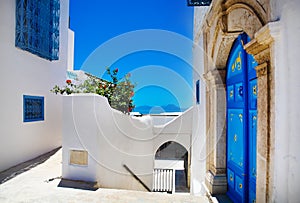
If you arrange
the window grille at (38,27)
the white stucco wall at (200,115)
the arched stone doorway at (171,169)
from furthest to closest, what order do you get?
the arched stone doorway at (171,169) → the window grille at (38,27) → the white stucco wall at (200,115)

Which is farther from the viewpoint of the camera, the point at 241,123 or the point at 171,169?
the point at 171,169

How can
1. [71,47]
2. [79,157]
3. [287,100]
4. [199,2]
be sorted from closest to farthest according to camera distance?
1. [287,100]
2. [199,2]
3. [79,157]
4. [71,47]

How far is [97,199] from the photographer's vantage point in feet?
11.1

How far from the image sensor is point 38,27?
20.6 ft

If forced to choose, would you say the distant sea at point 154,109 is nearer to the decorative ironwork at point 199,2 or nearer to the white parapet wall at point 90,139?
the white parapet wall at point 90,139

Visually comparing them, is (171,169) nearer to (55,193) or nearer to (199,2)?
(55,193)

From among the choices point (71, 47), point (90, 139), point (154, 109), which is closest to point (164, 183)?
point (154, 109)

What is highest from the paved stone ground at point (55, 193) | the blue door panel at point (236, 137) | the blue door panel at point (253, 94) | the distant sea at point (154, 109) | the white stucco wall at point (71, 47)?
the white stucco wall at point (71, 47)

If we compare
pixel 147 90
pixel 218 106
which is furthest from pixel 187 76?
pixel 218 106

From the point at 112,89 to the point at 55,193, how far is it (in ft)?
9.26

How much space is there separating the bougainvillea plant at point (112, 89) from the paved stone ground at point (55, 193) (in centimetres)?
193

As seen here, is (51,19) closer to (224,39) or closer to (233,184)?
(224,39)

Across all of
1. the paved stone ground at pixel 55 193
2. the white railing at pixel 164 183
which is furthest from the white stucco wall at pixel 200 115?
the white railing at pixel 164 183

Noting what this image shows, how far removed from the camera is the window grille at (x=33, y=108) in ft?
19.0
